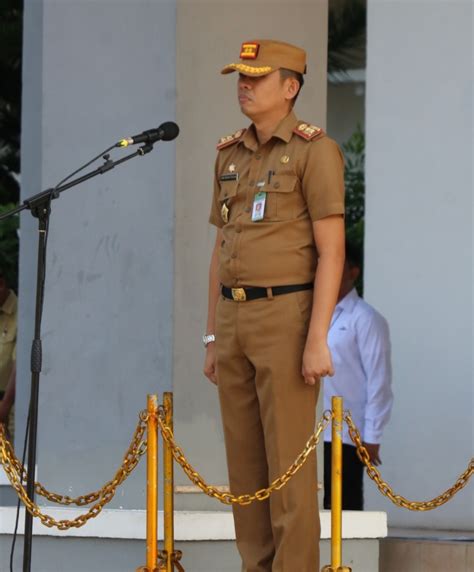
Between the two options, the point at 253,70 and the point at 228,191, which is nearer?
the point at 253,70

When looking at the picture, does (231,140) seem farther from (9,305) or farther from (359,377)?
(9,305)

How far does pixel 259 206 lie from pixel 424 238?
2.89 m

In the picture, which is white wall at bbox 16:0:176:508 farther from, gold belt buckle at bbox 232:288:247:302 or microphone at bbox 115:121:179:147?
gold belt buckle at bbox 232:288:247:302

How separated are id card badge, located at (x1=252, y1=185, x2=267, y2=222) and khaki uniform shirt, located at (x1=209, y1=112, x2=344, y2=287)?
0.04 feet

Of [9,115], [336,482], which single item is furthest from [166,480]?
[9,115]

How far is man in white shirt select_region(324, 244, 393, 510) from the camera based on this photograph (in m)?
6.84

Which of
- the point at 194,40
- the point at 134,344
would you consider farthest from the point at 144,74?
the point at 134,344

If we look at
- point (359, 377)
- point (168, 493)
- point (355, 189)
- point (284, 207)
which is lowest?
point (168, 493)

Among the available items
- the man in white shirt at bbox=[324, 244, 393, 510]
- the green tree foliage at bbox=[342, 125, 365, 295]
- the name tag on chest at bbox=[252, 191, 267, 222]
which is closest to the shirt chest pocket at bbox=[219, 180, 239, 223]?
the name tag on chest at bbox=[252, 191, 267, 222]

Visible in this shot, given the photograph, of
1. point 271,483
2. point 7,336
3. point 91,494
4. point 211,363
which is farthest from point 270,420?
point 7,336

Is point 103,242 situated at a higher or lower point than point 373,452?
higher

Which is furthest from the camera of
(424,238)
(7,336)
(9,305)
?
(9,305)

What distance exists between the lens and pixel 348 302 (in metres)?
7.00

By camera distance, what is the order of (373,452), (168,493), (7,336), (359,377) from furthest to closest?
(7,336) → (359,377) → (373,452) → (168,493)
